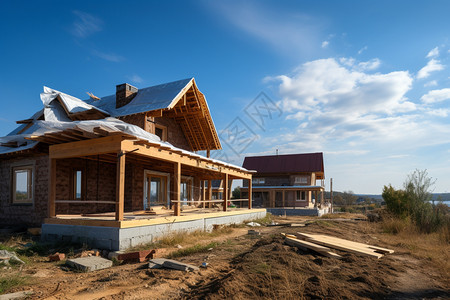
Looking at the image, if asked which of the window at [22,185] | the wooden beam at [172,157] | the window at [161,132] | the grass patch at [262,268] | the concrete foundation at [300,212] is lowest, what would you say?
the concrete foundation at [300,212]

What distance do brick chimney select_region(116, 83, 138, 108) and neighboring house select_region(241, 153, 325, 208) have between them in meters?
19.8

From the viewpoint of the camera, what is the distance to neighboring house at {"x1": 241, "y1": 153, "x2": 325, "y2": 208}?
34.4 meters

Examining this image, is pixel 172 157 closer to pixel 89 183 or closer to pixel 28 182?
pixel 89 183


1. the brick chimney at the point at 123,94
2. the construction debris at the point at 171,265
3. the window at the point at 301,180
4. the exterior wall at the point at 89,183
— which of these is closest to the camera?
the construction debris at the point at 171,265

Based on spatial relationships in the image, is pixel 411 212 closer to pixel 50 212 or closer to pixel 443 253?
pixel 443 253

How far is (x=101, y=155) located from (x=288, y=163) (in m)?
26.3

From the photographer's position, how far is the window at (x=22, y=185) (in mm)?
13617

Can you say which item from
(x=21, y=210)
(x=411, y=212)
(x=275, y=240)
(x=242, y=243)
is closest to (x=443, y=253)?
(x=275, y=240)

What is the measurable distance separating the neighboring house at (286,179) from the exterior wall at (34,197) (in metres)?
22.8

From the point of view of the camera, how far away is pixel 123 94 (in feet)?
54.1

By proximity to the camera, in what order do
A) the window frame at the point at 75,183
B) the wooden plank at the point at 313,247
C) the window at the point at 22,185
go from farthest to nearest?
the window at the point at 22,185
the window frame at the point at 75,183
the wooden plank at the point at 313,247

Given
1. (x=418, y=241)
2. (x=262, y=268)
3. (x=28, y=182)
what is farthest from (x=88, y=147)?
(x=418, y=241)

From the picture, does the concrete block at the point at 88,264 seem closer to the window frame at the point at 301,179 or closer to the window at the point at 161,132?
the window at the point at 161,132

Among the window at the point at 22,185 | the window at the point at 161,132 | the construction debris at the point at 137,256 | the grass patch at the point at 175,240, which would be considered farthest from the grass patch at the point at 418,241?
the window at the point at 22,185
